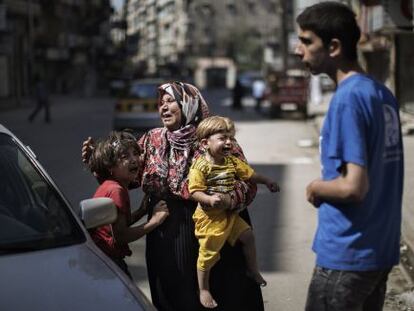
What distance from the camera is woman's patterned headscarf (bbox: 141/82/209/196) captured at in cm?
386

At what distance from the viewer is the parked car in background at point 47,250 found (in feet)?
9.28

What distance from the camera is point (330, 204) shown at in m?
2.79

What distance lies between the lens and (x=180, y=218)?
12.8 feet

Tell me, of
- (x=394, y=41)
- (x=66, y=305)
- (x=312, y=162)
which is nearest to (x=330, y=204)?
(x=66, y=305)

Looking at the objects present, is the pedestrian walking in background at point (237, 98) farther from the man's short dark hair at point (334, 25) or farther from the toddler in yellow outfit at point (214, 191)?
the man's short dark hair at point (334, 25)

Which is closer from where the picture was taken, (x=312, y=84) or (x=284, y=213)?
(x=284, y=213)

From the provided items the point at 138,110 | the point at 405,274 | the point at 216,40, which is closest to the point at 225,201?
the point at 405,274

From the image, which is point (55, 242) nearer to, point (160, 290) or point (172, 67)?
point (160, 290)

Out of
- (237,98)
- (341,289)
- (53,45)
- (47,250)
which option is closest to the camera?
(341,289)

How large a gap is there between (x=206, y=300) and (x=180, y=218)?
0.42 metres

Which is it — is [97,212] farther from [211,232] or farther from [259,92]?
[259,92]

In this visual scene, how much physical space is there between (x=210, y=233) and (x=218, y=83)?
87185mm

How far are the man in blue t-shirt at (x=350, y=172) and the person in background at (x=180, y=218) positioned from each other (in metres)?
1.07

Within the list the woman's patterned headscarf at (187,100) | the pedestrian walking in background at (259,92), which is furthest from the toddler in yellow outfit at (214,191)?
the pedestrian walking in background at (259,92)
